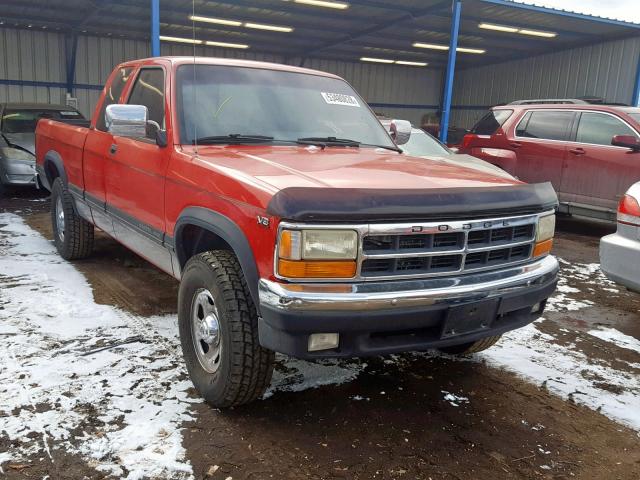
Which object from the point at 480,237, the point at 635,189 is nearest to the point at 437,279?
the point at 480,237

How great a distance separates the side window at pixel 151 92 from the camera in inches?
146

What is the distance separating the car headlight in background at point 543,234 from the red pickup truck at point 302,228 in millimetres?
14

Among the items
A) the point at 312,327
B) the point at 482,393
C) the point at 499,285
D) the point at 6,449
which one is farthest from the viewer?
the point at 482,393

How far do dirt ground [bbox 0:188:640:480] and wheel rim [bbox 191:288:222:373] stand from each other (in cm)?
25

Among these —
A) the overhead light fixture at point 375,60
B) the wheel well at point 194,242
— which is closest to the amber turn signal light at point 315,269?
the wheel well at point 194,242

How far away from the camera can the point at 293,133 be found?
3592 millimetres

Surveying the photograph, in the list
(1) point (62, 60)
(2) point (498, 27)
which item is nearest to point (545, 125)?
(2) point (498, 27)

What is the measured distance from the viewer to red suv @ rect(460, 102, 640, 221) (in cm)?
764

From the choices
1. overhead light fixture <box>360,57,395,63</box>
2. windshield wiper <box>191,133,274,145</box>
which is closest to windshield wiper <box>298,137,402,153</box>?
windshield wiper <box>191,133,274,145</box>

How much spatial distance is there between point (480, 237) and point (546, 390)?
122 cm

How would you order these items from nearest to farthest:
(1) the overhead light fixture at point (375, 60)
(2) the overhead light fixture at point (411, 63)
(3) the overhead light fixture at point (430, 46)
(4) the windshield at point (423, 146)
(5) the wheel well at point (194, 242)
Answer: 1. (5) the wheel well at point (194, 242)
2. (4) the windshield at point (423, 146)
3. (3) the overhead light fixture at point (430, 46)
4. (1) the overhead light fixture at point (375, 60)
5. (2) the overhead light fixture at point (411, 63)

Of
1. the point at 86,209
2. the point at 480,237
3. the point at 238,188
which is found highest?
the point at 238,188

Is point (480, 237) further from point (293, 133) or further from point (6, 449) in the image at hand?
point (6, 449)

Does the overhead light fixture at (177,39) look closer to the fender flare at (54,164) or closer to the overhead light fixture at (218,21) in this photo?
the overhead light fixture at (218,21)
